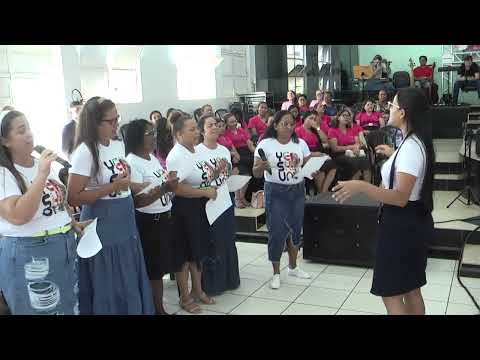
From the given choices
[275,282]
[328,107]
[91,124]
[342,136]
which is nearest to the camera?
[91,124]

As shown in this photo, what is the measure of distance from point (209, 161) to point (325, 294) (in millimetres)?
1366

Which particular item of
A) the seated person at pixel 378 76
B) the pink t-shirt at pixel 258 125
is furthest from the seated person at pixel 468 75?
the pink t-shirt at pixel 258 125

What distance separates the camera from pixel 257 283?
383 centimetres

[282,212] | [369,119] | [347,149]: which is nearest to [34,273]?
[282,212]

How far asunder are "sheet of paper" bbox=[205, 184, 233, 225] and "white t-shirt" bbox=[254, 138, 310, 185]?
392 millimetres

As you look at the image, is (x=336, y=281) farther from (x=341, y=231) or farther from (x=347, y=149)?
(x=347, y=149)

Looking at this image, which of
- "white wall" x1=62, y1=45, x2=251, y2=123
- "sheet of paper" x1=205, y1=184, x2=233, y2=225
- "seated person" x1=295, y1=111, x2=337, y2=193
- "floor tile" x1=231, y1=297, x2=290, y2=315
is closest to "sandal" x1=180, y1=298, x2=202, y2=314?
"floor tile" x1=231, y1=297, x2=290, y2=315

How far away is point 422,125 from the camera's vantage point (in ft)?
6.84

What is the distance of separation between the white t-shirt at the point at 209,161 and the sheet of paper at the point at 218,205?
0.07 metres

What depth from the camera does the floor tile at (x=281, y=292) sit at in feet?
11.5

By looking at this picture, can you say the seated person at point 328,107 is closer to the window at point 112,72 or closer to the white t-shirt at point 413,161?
the window at point 112,72

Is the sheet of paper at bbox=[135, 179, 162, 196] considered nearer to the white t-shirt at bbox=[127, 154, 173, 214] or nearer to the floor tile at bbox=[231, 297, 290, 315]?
the white t-shirt at bbox=[127, 154, 173, 214]

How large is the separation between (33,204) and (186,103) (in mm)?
6993

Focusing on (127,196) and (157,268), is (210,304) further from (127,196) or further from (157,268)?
(127,196)
